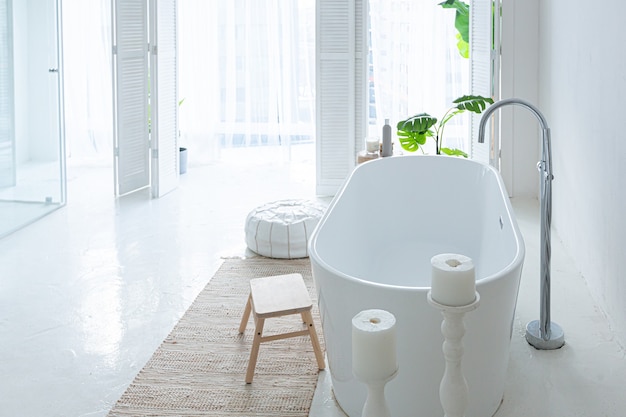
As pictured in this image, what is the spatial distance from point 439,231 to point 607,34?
1364 mm

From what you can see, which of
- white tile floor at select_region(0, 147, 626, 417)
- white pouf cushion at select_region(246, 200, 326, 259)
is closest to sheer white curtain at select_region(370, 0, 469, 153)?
white tile floor at select_region(0, 147, 626, 417)

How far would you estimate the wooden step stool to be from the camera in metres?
3.11

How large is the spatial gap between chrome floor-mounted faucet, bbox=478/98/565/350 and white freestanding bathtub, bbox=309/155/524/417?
138mm

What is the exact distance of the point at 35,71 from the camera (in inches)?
207

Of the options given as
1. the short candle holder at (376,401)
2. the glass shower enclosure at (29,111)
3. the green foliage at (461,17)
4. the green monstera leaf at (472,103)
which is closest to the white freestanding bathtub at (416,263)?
the green monstera leaf at (472,103)

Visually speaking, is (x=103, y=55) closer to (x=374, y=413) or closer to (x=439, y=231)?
(x=439, y=231)

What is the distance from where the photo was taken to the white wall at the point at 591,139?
3.51m

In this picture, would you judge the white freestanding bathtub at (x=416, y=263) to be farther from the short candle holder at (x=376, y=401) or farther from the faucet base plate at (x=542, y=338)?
the short candle holder at (x=376, y=401)

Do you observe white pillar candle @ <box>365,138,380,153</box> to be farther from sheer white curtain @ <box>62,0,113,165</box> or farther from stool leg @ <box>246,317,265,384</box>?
sheer white curtain @ <box>62,0,113,165</box>

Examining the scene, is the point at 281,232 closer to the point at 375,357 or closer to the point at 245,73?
the point at 245,73

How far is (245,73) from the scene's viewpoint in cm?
729

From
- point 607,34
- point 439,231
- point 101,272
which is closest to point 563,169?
point 439,231

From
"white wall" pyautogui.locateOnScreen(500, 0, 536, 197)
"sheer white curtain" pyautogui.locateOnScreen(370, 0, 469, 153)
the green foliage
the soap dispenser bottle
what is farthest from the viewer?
"sheer white curtain" pyautogui.locateOnScreen(370, 0, 469, 153)

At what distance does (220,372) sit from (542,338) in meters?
1.24
